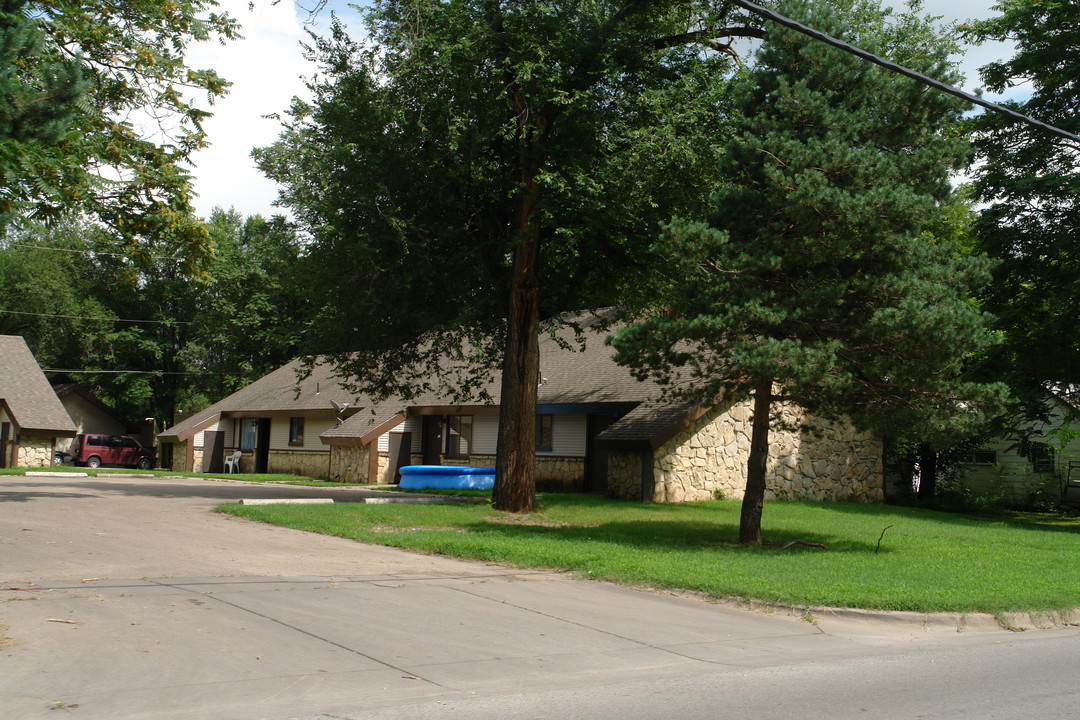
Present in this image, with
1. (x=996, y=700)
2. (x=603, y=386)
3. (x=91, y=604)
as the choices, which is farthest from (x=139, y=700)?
(x=603, y=386)

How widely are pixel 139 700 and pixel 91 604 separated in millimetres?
3122

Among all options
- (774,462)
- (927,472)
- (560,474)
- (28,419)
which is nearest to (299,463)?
(28,419)

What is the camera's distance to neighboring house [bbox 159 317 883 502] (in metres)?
24.1

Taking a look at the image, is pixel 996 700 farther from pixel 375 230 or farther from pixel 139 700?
pixel 375 230

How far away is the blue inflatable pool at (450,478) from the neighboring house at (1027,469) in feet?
51.6

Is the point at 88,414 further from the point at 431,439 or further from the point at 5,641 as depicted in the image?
the point at 5,641

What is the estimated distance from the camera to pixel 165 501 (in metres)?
20.2

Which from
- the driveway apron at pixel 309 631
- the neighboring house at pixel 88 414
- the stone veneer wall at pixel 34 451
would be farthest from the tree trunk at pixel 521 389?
the neighboring house at pixel 88 414

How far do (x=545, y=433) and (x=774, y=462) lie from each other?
23.5 ft

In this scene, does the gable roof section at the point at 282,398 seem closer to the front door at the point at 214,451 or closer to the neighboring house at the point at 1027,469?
the front door at the point at 214,451

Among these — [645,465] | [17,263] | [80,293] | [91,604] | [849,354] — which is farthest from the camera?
[80,293]

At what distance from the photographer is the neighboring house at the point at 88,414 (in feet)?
188

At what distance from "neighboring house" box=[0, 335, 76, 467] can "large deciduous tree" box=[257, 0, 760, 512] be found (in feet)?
78.1

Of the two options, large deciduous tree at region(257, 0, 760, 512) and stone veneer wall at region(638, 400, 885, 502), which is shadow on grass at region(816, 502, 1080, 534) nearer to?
stone veneer wall at region(638, 400, 885, 502)
